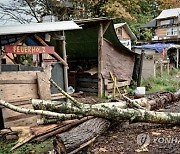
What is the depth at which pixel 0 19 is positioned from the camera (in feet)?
48.9

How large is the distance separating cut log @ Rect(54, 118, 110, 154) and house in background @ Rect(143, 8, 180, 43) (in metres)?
27.2

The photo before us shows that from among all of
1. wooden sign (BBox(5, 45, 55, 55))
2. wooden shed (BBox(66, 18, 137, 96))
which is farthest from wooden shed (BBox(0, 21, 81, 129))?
wooden shed (BBox(66, 18, 137, 96))

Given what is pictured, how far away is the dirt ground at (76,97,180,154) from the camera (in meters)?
4.64

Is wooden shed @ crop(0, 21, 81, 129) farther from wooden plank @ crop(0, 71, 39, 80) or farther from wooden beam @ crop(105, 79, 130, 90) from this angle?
wooden beam @ crop(105, 79, 130, 90)

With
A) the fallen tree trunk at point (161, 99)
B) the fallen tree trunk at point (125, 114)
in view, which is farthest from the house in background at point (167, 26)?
the fallen tree trunk at point (125, 114)

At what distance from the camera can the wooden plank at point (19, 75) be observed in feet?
20.9

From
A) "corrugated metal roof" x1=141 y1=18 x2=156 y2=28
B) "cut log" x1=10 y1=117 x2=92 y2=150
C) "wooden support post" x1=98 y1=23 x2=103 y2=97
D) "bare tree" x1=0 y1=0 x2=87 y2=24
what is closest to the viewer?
"cut log" x1=10 y1=117 x2=92 y2=150

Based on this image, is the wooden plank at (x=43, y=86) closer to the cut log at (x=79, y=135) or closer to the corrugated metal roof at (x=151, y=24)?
the cut log at (x=79, y=135)

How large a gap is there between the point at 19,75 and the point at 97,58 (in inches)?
208

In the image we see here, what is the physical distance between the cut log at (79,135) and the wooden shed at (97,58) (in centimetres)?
496

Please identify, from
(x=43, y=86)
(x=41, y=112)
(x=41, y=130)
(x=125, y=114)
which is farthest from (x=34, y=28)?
(x=125, y=114)

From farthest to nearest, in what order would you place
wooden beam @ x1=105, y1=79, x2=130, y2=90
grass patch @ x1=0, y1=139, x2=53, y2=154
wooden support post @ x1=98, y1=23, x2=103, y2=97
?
wooden beam @ x1=105, y1=79, x2=130, y2=90, wooden support post @ x1=98, y1=23, x2=103, y2=97, grass patch @ x1=0, y1=139, x2=53, y2=154

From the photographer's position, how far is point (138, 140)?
5.06m

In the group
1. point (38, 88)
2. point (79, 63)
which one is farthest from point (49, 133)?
point (79, 63)
